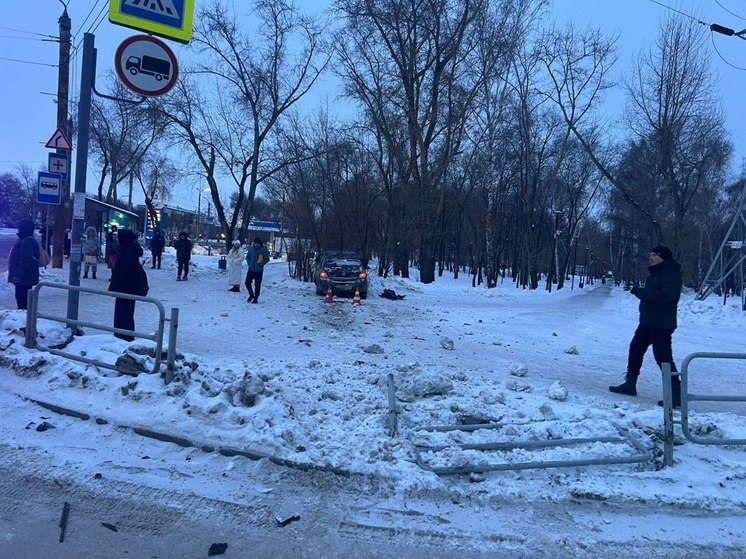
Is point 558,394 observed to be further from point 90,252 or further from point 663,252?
point 90,252

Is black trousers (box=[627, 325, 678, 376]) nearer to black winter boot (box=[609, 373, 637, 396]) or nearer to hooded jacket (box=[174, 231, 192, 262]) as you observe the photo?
black winter boot (box=[609, 373, 637, 396])

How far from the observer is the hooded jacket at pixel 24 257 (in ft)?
30.6

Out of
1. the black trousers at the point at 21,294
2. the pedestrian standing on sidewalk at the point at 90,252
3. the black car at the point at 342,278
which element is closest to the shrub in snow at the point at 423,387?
the black trousers at the point at 21,294

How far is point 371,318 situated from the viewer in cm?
1441

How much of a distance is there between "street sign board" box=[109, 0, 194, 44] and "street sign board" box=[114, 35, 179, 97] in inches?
11.7

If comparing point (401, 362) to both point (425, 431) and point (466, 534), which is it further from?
point (466, 534)

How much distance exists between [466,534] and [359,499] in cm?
81

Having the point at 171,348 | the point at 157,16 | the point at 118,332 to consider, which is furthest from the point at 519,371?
the point at 157,16

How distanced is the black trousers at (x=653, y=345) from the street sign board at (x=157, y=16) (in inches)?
268

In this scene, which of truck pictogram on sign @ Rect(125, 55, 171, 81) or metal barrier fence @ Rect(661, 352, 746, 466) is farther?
truck pictogram on sign @ Rect(125, 55, 171, 81)

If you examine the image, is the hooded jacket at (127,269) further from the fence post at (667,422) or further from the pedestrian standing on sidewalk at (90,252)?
the pedestrian standing on sidewalk at (90,252)

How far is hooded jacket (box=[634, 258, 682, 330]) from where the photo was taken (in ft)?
21.9

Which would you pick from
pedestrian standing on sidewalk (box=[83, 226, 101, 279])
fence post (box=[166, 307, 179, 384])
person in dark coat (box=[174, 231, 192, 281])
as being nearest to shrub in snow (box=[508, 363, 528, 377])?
fence post (box=[166, 307, 179, 384])

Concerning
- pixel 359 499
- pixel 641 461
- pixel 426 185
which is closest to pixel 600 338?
pixel 641 461
